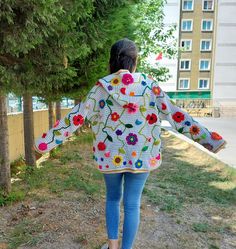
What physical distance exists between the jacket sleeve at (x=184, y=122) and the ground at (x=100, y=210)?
3.87 feet

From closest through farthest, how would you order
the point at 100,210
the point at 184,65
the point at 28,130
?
the point at 100,210 < the point at 28,130 < the point at 184,65

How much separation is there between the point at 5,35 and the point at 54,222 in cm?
191

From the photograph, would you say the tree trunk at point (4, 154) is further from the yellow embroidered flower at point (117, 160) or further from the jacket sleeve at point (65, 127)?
the yellow embroidered flower at point (117, 160)

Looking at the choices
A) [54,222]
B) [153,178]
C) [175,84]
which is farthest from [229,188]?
[175,84]

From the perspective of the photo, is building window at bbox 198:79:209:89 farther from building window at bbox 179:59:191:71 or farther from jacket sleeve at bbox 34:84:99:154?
jacket sleeve at bbox 34:84:99:154

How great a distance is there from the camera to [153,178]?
5.21 metres

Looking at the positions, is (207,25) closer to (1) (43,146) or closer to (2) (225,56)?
(2) (225,56)

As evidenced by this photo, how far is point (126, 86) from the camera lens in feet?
6.91

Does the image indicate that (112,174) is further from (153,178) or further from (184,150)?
(184,150)

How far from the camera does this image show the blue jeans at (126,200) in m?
2.19

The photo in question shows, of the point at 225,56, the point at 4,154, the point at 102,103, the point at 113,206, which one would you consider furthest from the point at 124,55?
the point at 225,56

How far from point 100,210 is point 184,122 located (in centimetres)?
185

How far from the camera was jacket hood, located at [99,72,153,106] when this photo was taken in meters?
2.09

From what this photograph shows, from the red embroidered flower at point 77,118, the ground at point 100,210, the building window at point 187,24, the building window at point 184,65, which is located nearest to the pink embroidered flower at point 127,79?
the red embroidered flower at point 77,118
